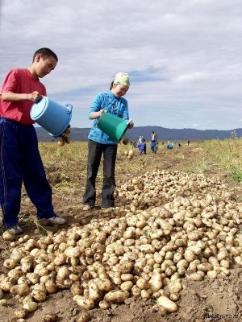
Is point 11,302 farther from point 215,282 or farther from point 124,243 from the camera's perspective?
point 215,282

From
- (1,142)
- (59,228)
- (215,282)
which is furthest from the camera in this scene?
(59,228)

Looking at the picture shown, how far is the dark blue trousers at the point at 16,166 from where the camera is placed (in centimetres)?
446

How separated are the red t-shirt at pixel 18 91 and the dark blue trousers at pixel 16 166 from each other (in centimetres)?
7

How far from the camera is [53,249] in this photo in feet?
13.4

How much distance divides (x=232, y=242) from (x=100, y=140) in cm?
219

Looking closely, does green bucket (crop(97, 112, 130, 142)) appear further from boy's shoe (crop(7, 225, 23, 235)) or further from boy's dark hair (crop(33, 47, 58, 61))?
boy's shoe (crop(7, 225, 23, 235))

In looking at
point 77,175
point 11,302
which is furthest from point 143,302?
point 77,175

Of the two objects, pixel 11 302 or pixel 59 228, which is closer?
pixel 11 302

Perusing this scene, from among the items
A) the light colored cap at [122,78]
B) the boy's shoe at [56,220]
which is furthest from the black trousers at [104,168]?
the boy's shoe at [56,220]

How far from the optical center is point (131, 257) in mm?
3617

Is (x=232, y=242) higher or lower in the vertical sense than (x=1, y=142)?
lower

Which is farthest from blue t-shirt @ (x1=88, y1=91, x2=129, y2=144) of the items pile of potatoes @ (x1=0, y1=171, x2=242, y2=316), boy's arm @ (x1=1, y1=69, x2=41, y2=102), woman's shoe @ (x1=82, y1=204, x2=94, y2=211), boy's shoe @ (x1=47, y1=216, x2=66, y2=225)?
pile of potatoes @ (x1=0, y1=171, x2=242, y2=316)

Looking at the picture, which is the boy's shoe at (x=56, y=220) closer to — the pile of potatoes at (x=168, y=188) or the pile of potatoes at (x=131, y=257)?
the pile of potatoes at (x=131, y=257)

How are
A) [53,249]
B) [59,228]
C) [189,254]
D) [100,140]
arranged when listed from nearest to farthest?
1. [189,254]
2. [53,249]
3. [59,228]
4. [100,140]
